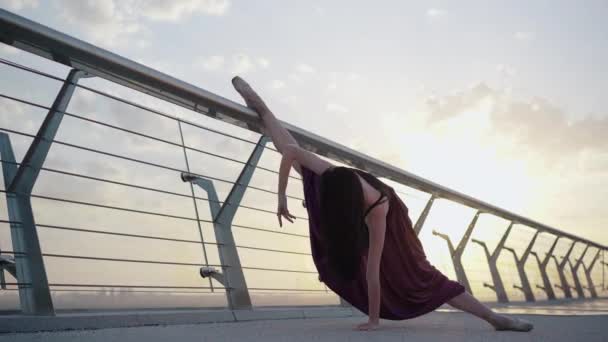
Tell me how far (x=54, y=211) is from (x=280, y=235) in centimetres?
134

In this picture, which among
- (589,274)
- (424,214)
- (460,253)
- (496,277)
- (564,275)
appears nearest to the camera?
(424,214)

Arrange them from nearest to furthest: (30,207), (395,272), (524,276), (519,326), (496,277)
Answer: (30,207) < (519,326) < (395,272) < (496,277) < (524,276)

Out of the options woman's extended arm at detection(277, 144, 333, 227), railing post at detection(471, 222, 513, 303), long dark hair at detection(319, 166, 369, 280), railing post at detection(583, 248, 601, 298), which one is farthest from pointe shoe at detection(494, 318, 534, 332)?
railing post at detection(583, 248, 601, 298)

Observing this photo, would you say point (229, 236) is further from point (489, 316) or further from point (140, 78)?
point (489, 316)

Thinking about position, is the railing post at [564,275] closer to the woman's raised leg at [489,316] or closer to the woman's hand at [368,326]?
the woman's raised leg at [489,316]

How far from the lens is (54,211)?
189 cm

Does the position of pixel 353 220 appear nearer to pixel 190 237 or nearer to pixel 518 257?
pixel 190 237

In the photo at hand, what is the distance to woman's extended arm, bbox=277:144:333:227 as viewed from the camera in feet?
7.72

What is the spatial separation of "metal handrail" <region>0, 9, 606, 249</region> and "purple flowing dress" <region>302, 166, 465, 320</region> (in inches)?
19.3

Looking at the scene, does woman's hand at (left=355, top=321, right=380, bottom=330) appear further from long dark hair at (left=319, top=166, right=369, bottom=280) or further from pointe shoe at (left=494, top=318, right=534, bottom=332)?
pointe shoe at (left=494, top=318, right=534, bottom=332)

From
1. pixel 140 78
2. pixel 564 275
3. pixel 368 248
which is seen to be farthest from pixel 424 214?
pixel 564 275

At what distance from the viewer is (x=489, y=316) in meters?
2.21

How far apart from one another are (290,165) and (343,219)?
33cm

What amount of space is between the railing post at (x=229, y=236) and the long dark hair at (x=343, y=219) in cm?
46
